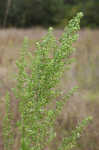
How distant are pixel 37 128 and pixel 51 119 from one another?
0.13 m

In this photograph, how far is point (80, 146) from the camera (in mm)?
4074

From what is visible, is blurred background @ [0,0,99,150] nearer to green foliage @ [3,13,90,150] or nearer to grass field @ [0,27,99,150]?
grass field @ [0,27,99,150]

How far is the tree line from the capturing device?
14.7 meters

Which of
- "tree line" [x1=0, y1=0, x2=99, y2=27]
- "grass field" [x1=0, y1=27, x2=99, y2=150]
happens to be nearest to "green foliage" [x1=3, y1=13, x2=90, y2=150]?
"grass field" [x1=0, y1=27, x2=99, y2=150]

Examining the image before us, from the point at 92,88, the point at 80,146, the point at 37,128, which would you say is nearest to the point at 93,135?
the point at 80,146

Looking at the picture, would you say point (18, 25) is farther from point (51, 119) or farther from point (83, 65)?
point (51, 119)

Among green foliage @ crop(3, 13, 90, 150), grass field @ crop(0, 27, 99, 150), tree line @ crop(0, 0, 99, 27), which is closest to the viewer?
green foliage @ crop(3, 13, 90, 150)

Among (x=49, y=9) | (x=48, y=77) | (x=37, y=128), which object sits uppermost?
(x=49, y=9)

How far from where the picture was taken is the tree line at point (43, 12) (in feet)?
48.3

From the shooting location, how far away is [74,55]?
26.9 ft

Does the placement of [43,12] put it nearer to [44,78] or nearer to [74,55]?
[74,55]

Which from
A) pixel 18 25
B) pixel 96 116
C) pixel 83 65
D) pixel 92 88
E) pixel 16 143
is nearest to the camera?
pixel 16 143

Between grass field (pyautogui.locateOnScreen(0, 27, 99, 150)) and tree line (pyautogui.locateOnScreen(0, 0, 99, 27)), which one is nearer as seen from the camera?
grass field (pyautogui.locateOnScreen(0, 27, 99, 150))

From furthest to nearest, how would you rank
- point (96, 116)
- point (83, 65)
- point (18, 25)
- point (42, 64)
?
point (18, 25), point (83, 65), point (96, 116), point (42, 64)
